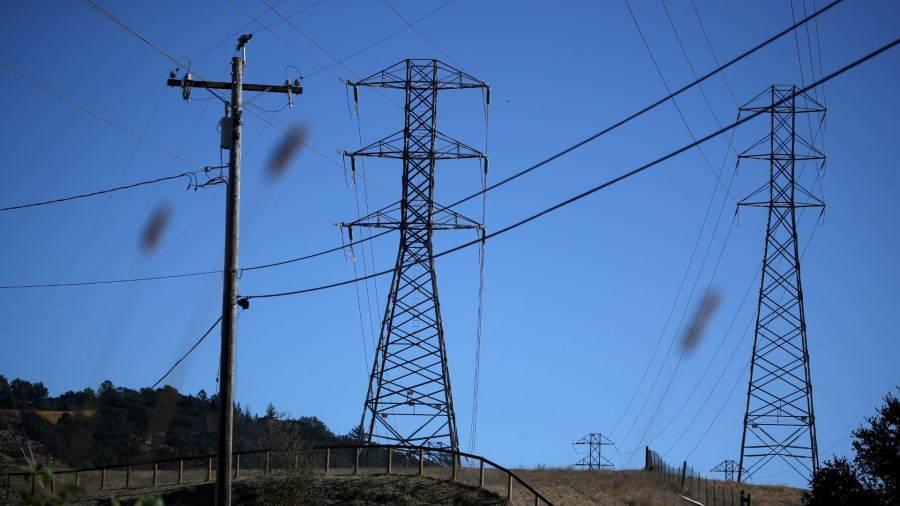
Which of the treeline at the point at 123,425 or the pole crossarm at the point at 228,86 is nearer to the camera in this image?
the pole crossarm at the point at 228,86

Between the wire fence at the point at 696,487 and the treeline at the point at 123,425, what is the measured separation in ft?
107

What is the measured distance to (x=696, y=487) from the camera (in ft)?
199

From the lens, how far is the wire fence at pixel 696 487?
5557cm

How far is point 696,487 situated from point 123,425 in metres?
62.1

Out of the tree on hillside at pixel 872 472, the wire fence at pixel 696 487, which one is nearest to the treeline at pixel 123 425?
the wire fence at pixel 696 487

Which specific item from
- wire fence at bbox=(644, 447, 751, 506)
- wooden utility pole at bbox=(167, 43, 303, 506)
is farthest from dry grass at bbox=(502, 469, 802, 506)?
wooden utility pole at bbox=(167, 43, 303, 506)

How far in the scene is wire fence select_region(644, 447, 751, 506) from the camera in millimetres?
55569

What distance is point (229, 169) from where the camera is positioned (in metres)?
29.1

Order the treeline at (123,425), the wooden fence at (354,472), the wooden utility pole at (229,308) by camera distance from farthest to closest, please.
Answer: the treeline at (123,425), the wooden fence at (354,472), the wooden utility pole at (229,308)

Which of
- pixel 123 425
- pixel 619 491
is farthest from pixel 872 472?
pixel 123 425

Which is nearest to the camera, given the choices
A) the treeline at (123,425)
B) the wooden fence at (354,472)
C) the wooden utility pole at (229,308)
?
the wooden utility pole at (229,308)

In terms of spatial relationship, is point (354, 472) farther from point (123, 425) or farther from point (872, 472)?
point (123, 425)

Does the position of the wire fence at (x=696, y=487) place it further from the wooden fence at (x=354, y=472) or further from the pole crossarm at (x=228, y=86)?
the pole crossarm at (x=228, y=86)

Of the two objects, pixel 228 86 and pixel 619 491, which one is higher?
pixel 228 86
